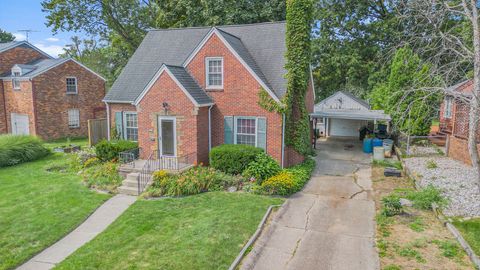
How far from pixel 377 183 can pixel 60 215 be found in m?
12.4

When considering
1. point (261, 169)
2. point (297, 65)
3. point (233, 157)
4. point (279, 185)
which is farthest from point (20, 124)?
point (279, 185)

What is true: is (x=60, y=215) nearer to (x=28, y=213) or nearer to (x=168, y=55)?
(x=28, y=213)

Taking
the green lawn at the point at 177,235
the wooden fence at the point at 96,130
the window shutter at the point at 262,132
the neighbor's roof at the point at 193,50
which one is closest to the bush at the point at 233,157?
the window shutter at the point at 262,132

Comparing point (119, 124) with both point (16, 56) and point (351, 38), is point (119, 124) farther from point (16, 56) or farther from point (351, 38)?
point (351, 38)

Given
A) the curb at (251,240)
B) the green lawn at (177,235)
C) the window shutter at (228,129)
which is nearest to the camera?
the curb at (251,240)

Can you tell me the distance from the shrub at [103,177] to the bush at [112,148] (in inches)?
34.2

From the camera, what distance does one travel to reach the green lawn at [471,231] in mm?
8380

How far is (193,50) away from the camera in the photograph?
17078 millimetres

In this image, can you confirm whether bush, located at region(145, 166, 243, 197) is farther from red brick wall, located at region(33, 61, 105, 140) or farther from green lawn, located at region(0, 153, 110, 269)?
red brick wall, located at region(33, 61, 105, 140)

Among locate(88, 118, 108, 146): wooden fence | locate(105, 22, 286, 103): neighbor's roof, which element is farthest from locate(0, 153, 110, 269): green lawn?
locate(105, 22, 286, 103): neighbor's roof

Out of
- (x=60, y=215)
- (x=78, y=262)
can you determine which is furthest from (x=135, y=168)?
(x=78, y=262)

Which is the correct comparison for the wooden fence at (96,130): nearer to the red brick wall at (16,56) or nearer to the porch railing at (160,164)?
the porch railing at (160,164)

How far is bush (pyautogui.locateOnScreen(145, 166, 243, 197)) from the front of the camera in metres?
13.0

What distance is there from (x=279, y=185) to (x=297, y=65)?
19.9ft
